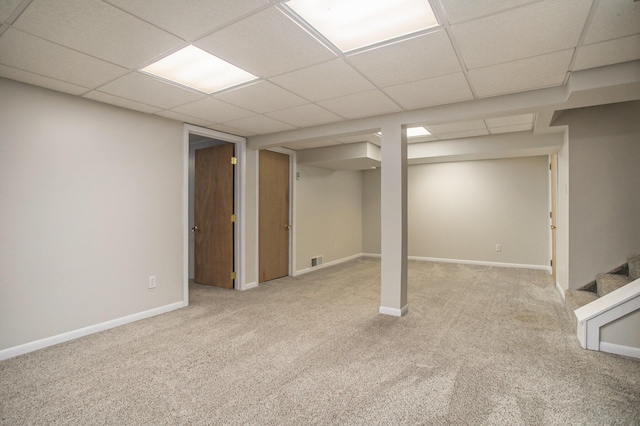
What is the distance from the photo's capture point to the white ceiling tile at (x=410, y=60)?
2014 millimetres

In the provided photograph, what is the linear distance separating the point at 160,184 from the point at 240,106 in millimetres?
1313

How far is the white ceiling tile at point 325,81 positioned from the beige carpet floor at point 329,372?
7.22ft

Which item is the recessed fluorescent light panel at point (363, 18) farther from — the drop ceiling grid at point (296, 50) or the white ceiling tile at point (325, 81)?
the white ceiling tile at point (325, 81)

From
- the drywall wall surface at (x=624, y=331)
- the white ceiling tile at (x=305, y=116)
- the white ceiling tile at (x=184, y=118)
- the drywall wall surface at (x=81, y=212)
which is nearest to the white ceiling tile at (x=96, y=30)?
the drywall wall surface at (x=81, y=212)

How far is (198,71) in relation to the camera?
2.55 meters

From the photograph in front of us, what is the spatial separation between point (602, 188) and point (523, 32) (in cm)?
256

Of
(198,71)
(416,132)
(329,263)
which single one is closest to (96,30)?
(198,71)

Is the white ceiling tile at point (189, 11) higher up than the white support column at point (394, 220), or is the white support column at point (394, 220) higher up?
the white ceiling tile at point (189, 11)

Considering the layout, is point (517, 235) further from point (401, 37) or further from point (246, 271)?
point (401, 37)

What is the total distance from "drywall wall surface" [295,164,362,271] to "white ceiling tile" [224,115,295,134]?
1679 mm

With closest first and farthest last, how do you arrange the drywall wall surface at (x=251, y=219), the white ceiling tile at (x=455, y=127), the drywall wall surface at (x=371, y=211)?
1. the white ceiling tile at (x=455, y=127)
2. the drywall wall surface at (x=251, y=219)
3. the drywall wall surface at (x=371, y=211)

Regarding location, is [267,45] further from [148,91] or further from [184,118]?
[184,118]

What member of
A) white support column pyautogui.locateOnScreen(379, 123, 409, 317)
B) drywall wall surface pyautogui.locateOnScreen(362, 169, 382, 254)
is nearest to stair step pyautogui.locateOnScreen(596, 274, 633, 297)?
white support column pyautogui.locateOnScreen(379, 123, 409, 317)

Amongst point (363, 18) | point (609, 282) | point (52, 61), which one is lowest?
point (609, 282)
